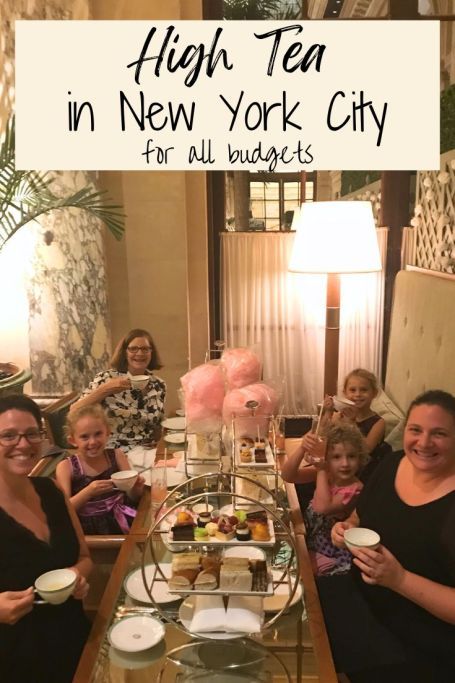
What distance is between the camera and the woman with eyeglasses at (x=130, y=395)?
2348 mm

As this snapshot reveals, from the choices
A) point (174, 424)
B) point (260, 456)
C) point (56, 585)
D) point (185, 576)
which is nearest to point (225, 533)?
point (185, 576)

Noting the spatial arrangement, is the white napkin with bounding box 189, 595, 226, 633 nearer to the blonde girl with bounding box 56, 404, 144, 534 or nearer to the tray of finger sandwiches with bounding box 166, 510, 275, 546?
the tray of finger sandwiches with bounding box 166, 510, 275, 546

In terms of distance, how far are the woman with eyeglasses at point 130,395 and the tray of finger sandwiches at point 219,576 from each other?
1267 millimetres

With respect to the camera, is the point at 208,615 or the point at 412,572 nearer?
the point at 208,615

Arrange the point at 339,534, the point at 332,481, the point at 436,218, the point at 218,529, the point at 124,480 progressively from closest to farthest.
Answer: the point at 218,529 → the point at 339,534 → the point at 124,480 → the point at 332,481 → the point at 436,218

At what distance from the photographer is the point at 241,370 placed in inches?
73.9

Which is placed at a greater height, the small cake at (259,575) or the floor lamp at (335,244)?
the floor lamp at (335,244)

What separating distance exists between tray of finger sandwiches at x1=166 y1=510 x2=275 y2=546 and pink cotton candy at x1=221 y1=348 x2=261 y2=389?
711 mm

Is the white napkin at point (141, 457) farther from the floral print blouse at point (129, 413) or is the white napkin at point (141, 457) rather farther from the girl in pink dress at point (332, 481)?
the girl in pink dress at point (332, 481)

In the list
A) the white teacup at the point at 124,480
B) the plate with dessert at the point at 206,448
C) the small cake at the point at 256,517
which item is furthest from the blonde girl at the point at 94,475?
the small cake at the point at 256,517

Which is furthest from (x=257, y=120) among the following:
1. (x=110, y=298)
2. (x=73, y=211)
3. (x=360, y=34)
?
(x=110, y=298)

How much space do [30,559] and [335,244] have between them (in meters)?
1.60

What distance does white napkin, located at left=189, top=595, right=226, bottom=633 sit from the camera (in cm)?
106

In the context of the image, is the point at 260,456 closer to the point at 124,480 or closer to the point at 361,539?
the point at 124,480
